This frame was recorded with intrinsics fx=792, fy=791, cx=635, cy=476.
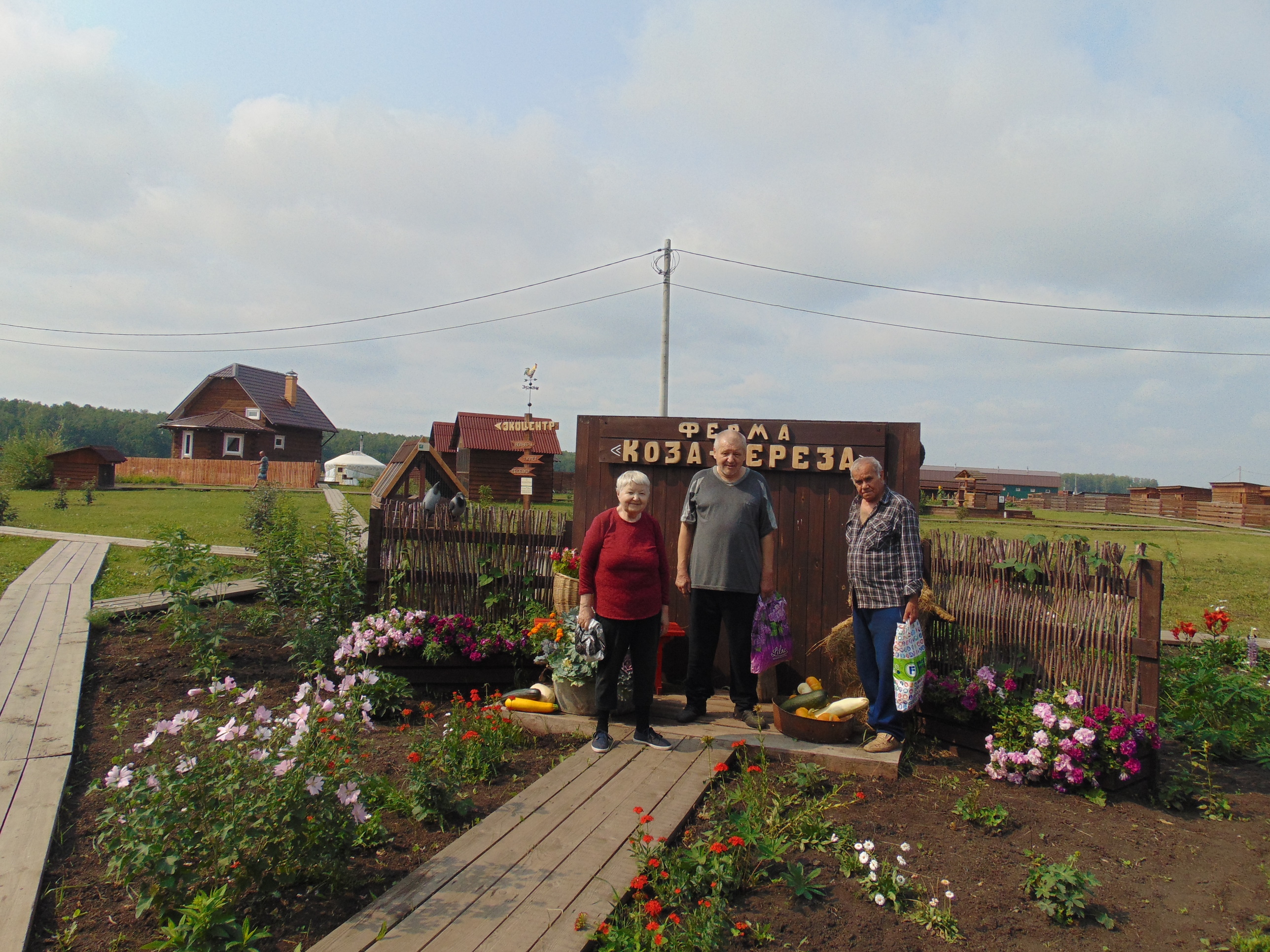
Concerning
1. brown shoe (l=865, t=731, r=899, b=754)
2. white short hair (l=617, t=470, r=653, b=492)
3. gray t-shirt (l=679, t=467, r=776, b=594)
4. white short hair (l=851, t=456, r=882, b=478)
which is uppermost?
white short hair (l=851, t=456, r=882, b=478)

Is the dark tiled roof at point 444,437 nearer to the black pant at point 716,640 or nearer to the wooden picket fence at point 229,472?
the wooden picket fence at point 229,472

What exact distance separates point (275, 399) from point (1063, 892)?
51.0 metres

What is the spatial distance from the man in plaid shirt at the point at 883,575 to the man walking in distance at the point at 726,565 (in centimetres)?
55

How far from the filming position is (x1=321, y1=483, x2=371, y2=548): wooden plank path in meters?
6.56

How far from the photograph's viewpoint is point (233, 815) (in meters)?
2.62

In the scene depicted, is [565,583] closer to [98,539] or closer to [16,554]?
[16,554]

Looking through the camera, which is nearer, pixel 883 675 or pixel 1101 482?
pixel 883 675

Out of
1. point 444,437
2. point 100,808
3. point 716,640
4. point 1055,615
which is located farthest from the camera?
point 444,437

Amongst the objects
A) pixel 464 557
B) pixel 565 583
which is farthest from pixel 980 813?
pixel 464 557

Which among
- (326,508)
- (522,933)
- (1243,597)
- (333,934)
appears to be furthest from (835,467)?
(326,508)

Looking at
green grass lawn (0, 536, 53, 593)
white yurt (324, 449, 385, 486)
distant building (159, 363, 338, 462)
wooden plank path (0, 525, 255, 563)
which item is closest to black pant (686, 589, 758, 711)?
green grass lawn (0, 536, 53, 593)

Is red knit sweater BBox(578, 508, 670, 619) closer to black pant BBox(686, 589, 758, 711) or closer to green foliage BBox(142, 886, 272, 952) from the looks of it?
black pant BBox(686, 589, 758, 711)

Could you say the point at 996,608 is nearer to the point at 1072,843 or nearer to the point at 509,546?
the point at 1072,843

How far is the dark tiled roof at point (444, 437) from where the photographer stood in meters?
36.1
